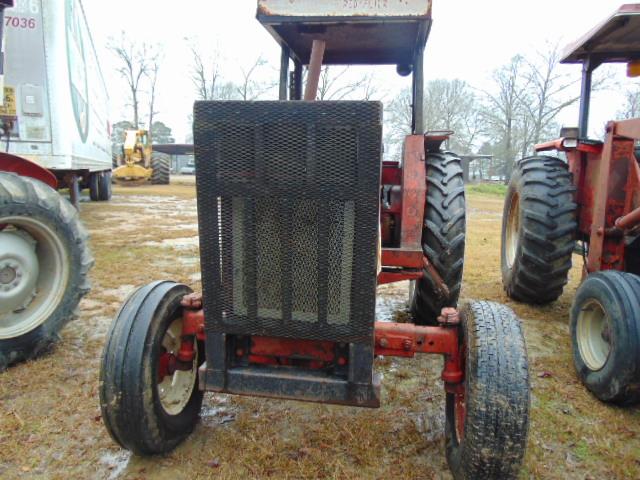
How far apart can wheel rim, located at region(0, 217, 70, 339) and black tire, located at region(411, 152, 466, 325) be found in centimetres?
263

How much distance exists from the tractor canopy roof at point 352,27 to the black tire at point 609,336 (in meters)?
2.04

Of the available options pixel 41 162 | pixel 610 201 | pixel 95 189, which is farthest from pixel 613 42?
pixel 95 189

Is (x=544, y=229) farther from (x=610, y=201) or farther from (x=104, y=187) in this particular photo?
(x=104, y=187)

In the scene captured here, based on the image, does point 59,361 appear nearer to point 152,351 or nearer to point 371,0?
point 152,351

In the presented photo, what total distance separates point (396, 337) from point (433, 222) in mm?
1331

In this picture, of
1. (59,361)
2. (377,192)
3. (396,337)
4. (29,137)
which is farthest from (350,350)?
(29,137)

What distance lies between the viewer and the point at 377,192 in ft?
6.36

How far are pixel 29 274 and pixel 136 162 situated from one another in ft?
73.9

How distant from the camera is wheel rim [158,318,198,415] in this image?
2449 millimetres

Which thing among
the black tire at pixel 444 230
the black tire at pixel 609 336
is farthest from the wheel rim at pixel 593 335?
the black tire at pixel 444 230

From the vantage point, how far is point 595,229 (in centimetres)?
375

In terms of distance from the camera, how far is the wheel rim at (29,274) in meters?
3.23

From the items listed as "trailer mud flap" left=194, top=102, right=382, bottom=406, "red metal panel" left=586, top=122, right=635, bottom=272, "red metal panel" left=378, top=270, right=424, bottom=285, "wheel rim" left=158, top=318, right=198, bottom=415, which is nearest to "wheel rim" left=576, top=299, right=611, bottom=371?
"red metal panel" left=586, top=122, right=635, bottom=272

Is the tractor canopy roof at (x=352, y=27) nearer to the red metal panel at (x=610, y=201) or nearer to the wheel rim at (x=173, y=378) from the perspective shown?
the red metal panel at (x=610, y=201)
